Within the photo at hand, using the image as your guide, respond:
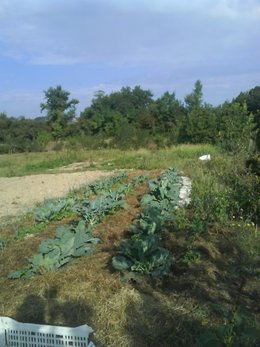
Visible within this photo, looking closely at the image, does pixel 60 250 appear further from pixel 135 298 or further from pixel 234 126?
pixel 234 126

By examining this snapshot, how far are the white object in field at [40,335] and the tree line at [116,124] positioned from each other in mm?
19466

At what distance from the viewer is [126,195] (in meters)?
8.87

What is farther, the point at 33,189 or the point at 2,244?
the point at 33,189

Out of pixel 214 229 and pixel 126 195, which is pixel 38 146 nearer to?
pixel 126 195

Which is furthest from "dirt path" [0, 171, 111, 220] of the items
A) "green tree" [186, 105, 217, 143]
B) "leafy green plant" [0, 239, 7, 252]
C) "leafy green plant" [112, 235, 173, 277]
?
"green tree" [186, 105, 217, 143]

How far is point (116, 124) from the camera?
37156 millimetres

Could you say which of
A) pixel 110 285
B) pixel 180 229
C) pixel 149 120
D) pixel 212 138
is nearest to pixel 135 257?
pixel 110 285

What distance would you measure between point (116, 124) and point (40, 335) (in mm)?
34718

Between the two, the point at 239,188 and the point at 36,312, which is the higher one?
the point at 239,188

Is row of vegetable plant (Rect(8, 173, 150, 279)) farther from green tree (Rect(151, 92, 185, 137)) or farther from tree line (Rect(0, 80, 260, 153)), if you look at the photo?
green tree (Rect(151, 92, 185, 137))

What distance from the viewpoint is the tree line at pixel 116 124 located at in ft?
79.2

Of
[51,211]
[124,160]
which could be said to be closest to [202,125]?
[124,160]

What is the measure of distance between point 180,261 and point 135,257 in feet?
1.65

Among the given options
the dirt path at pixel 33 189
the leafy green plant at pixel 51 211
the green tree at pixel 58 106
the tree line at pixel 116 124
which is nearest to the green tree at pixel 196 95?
the tree line at pixel 116 124
